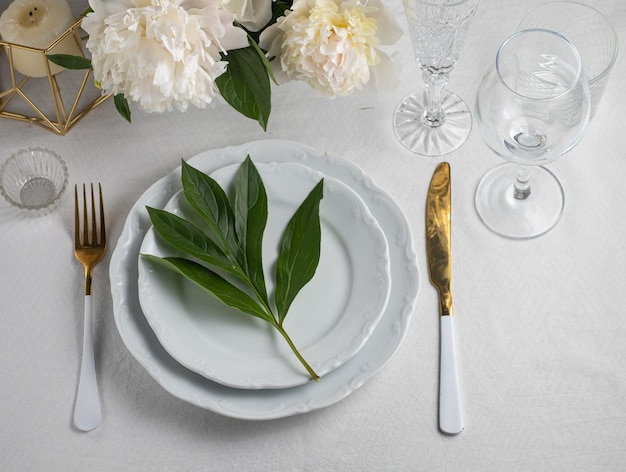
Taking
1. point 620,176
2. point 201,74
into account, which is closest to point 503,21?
point 620,176

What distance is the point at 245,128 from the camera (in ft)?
2.74

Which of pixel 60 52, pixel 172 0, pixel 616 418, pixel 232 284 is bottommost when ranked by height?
pixel 616 418

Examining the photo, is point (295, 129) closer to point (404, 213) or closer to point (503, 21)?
point (404, 213)

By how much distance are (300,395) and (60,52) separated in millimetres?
465

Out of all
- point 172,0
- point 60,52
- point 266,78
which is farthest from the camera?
point 60,52

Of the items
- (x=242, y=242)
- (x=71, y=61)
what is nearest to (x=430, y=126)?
(x=242, y=242)

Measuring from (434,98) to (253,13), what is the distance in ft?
0.78

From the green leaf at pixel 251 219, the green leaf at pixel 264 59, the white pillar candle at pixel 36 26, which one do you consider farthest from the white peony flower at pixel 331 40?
the white pillar candle at pixel 36 26

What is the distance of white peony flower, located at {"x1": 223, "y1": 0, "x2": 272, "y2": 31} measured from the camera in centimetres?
65

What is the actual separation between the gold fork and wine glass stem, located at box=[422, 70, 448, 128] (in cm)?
37

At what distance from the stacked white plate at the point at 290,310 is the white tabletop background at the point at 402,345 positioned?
4 cm

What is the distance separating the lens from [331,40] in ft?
2.17

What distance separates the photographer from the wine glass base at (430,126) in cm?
81

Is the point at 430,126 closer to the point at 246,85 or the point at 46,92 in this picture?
the point at 246,85
